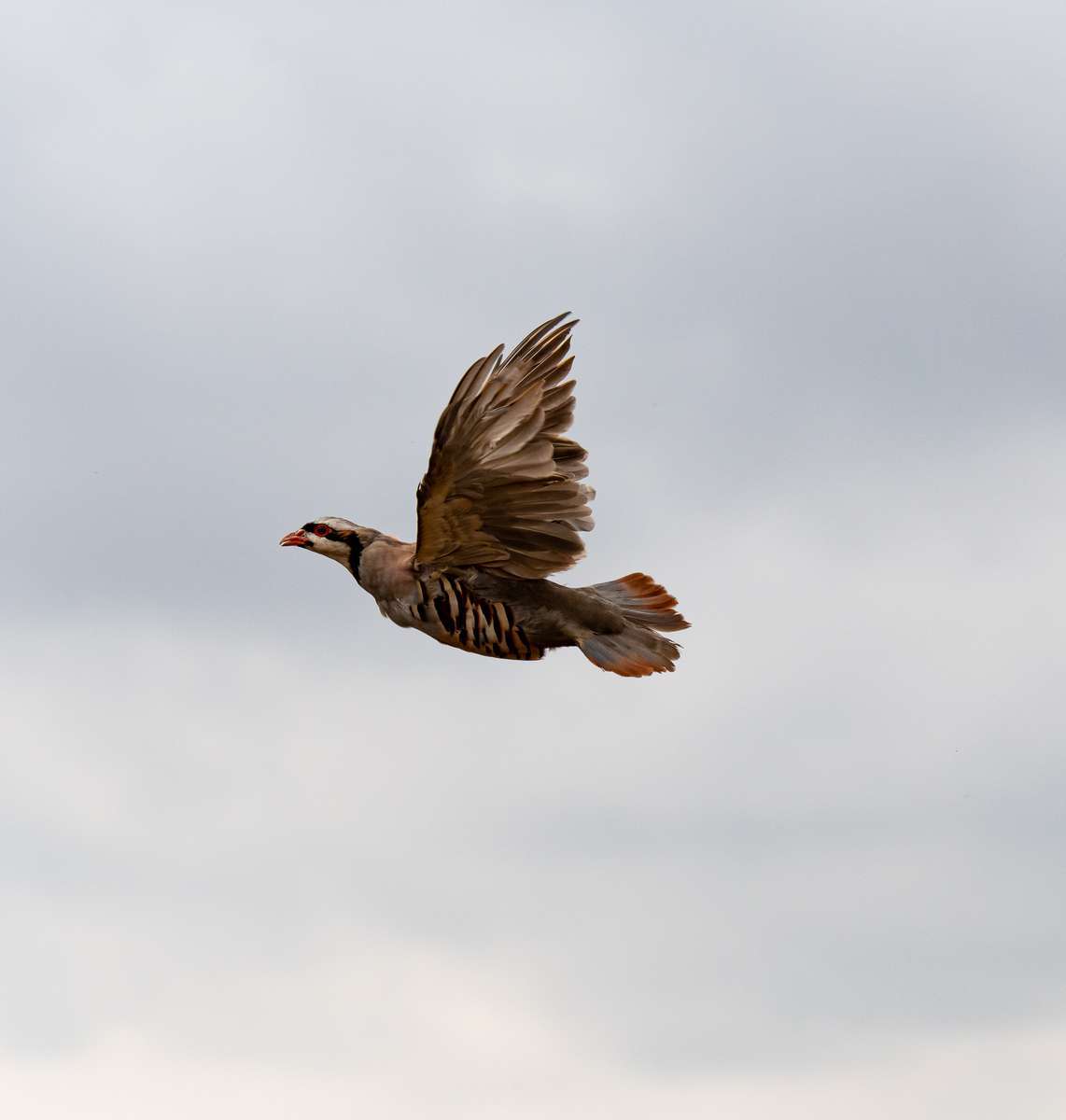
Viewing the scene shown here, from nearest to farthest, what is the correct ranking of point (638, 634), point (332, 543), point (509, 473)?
point (509, 473), point (638, 634), point (332, 543)

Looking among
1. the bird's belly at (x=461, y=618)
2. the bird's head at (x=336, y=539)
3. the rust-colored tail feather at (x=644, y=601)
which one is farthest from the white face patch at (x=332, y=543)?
the rust-colored tail feather at (x=644, y=601)

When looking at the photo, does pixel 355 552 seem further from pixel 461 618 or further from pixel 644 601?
pixel 644 601

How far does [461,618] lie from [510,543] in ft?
3.23

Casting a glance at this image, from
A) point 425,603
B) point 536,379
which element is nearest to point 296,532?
point 425,603

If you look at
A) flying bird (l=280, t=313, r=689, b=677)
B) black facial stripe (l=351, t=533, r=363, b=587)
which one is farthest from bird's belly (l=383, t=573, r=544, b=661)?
black facial stripe (l=351, t=533, r=363, b=587)

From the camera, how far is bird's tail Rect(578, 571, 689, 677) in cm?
2430

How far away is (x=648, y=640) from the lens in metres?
24.3

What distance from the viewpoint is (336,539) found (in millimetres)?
24875

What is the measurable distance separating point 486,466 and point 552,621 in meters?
2.13

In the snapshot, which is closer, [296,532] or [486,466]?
A: [486,466]

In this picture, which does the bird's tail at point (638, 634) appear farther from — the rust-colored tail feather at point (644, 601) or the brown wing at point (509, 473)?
the brown wing at point (509, 473)

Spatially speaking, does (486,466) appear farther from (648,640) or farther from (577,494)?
(648,640)

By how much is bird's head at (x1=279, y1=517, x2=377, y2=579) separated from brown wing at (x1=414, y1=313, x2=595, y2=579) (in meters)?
1.04

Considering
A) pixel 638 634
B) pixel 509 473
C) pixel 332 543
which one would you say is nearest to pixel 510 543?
pixel 509 473
